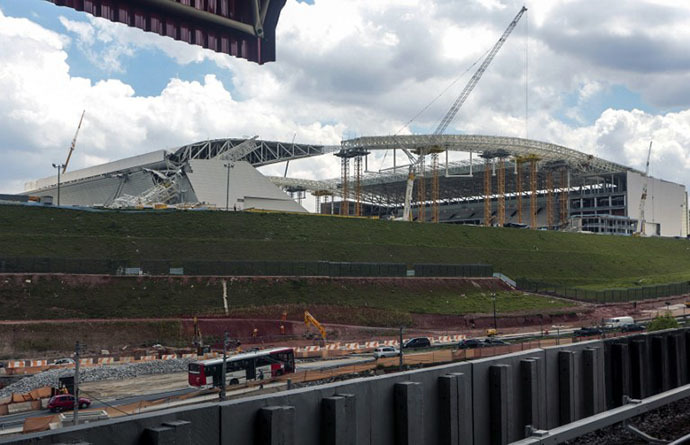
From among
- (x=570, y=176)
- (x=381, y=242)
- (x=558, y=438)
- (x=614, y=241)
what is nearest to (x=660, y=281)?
(x=614, y=241)

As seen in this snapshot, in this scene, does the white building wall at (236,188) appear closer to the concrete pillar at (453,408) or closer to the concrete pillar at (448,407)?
the concrete pillar at (453,408)

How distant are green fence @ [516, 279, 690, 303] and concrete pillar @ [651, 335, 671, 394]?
2703 inches

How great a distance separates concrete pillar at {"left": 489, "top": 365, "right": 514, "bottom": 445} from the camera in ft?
40.5

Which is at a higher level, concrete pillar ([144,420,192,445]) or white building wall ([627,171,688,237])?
white building wall ([627,171,688,237])

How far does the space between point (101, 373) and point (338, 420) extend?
40.4 metres

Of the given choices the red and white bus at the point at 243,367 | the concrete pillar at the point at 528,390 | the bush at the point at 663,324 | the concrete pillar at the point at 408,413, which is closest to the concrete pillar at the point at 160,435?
the concrete pillar at the point at 408,413

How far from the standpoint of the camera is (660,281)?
327 ft

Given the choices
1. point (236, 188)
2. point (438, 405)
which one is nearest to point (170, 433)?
point (438, 405)

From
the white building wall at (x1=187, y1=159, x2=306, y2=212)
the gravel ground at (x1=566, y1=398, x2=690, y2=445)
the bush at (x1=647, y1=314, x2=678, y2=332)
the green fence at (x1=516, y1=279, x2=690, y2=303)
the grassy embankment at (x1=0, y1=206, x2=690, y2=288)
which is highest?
the white building wall at (x1=187, y1=159, x2=306, y2=212)

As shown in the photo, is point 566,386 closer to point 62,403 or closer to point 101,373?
point 62,403

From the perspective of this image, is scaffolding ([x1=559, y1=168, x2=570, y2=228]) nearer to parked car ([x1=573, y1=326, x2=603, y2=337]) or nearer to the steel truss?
the steel truss

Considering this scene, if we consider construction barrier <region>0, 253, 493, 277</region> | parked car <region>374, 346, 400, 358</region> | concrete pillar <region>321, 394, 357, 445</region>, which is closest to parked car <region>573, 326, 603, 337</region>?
parked car <region>374, 346, 400, 358</region>

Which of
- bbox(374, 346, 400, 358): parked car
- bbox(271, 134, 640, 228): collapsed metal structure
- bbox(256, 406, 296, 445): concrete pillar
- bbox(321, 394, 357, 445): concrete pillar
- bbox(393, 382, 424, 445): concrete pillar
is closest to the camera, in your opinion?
bbox(256, 406, 296, 445): concrete pillar

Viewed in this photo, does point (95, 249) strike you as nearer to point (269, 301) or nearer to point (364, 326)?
point (269, 301)
